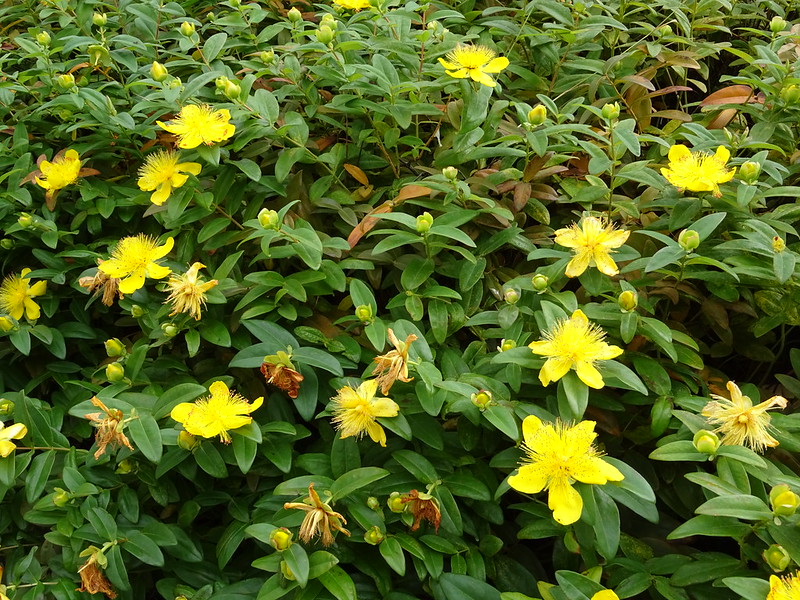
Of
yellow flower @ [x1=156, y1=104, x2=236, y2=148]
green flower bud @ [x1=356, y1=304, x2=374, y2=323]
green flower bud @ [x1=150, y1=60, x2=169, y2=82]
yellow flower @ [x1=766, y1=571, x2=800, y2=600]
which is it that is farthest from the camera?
green flower bud @ [x1=150, y1=60, x2=169, y2=82]

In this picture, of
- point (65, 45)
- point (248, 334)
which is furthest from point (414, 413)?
point (65, 45)

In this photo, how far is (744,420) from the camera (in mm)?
855

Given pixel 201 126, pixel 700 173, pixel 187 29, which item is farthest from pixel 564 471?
pixel 187 29

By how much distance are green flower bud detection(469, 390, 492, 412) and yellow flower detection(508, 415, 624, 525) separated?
9 cm

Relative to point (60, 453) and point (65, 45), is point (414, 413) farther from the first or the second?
point (65, 45)

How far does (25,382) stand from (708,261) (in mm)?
1326

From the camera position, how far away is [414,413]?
3.32 feet

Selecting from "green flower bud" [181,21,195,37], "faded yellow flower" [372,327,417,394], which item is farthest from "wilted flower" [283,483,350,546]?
"green flower bud" [181,21,195,37]

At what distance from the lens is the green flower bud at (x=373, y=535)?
36.1 inches

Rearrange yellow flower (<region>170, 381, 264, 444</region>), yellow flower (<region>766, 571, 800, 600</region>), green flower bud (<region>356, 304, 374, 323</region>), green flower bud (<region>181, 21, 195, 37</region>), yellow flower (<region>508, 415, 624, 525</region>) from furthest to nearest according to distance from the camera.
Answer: green flower bud (<region>181, 21, 195, 37</region>)
green flower bud (<region>356, 304, 374, 323</region>)
yellow flower (<region>170, 381, 264, 444</region>)
yellow flower (<region>508, 415, 624, 525</region>)
yellow flower (<region>766, 571, 800, 600</region>)

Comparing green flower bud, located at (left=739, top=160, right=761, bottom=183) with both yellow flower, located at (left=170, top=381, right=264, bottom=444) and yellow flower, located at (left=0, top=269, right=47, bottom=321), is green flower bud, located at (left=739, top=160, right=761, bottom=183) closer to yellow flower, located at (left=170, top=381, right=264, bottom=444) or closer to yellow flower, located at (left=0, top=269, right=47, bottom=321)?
yellow flower, located at (left=170, top=381, right=264, bottom=444)

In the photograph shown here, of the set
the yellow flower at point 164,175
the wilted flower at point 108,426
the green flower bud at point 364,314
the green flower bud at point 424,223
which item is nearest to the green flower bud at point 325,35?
the yellow flower at point 164,175

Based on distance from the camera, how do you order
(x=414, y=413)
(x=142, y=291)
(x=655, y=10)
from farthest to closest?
(x=655, y=10) < (x=142, y=291) < (x=414, y=413)

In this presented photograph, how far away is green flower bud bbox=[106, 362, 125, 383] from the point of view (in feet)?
3.63
